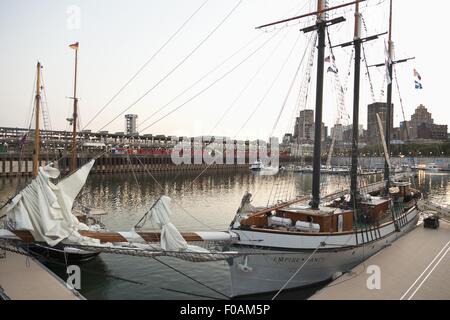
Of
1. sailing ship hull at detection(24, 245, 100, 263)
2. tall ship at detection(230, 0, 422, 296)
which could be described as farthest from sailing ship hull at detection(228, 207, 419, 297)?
sailing ship hull at detection(24, 245, 100, 263)

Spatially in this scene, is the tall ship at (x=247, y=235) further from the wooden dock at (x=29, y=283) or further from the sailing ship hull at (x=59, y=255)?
the sailing ship hull at (x=59, y=255)

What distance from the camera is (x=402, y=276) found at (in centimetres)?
1443

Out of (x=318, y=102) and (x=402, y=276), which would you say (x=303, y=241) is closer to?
(x=402, y=276)

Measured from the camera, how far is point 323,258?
47.4 ft

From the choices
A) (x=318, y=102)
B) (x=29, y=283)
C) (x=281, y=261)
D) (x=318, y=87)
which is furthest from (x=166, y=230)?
(x=318, y=87)

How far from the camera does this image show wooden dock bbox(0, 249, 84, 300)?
452 inches

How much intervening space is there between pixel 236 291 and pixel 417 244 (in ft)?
39.0

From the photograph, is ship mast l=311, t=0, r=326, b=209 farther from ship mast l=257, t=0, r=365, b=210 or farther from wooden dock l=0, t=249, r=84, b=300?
wooden dock l=0, t=249, r=84, b=300

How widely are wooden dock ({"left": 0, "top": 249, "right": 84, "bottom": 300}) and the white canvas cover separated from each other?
1900 mm

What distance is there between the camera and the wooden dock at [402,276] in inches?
496

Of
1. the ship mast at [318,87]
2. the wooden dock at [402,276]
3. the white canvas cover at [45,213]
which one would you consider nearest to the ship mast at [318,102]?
the ship mast at [318,87]

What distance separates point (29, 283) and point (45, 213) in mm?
3252

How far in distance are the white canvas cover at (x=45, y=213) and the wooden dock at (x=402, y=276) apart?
28.5 ft
